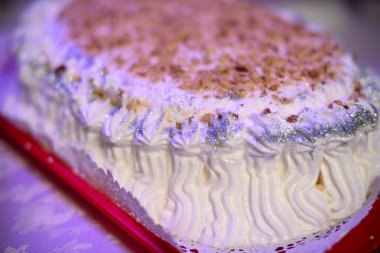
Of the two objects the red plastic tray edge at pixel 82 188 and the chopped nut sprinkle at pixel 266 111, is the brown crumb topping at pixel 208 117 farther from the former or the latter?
the red plastic tray edge at pixel 82 188

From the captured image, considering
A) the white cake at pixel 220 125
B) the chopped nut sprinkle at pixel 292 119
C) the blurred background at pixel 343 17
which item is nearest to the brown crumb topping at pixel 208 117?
the white cake at pixel 220 125

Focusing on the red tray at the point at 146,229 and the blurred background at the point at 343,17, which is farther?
the blurred background at the point at 343,17

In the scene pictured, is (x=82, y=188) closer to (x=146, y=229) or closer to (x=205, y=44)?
(x=146, y=229)

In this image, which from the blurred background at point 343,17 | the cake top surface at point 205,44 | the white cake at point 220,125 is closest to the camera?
the white cake at point 220,125

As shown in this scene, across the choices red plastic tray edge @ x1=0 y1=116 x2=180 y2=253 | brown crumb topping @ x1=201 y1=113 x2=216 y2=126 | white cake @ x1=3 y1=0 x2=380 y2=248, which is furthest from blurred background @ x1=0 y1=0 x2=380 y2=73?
brown crumb topping @ x1=201 y1=113 x2=216 y2=126

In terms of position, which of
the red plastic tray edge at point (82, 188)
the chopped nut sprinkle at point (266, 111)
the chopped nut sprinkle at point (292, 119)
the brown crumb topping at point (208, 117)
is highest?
the chopped nut sprinkle at point (292, 119)

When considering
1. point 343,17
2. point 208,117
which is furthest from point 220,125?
point 343,17

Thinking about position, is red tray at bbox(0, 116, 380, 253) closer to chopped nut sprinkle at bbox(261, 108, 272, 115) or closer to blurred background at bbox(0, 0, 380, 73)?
chopped nut sprinkle at bbox(261, 108, 272, 115)
